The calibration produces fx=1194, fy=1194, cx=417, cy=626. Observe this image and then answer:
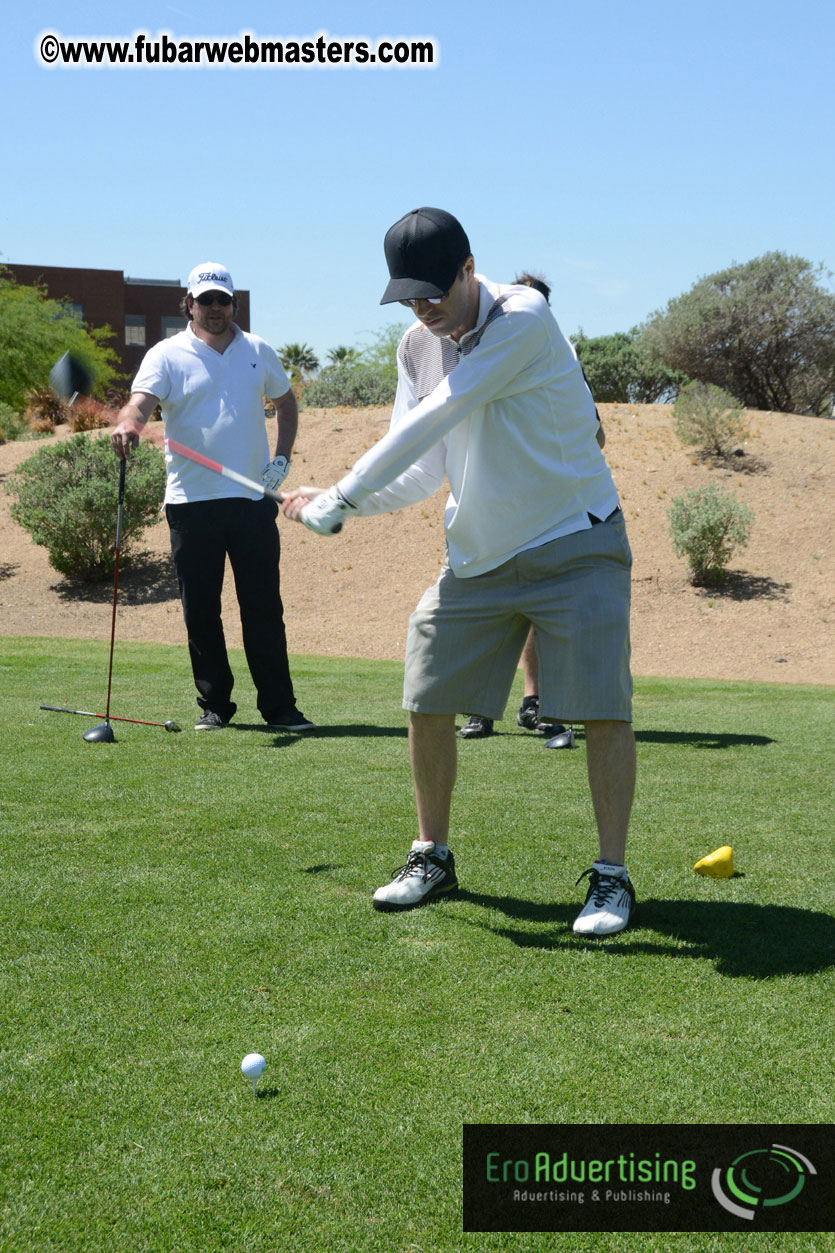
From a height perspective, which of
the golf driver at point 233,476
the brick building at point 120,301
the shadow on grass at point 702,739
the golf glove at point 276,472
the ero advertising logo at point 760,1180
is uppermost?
the brick building at point 120,301

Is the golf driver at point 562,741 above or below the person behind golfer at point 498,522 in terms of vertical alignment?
below

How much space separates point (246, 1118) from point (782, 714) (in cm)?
667

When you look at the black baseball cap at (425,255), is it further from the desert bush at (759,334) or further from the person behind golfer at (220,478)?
the desert bush at (759,334)

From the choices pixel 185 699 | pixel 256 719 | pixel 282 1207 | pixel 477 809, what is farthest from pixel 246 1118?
pixel 185 699

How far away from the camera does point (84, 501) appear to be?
1720cm

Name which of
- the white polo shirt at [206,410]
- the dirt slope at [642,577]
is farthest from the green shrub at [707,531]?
the white polo shirt at [206,410]

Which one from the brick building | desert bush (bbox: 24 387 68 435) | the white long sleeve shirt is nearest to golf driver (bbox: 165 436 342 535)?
the white long sleeve shirt

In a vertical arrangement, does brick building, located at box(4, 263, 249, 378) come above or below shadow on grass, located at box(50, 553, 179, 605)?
above

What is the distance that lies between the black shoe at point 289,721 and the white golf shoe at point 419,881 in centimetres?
327

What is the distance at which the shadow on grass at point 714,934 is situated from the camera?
3238 mm

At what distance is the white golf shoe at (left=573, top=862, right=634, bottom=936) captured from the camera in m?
3.45

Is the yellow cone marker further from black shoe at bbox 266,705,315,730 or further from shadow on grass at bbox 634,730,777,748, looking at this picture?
black shoe at bbox 266,705,315,730

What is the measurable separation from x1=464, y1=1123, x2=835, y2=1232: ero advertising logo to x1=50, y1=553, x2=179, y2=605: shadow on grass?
15676mm

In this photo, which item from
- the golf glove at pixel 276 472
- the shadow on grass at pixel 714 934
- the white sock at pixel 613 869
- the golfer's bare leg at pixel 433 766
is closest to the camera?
the shadow on grass at pixel 714 934
